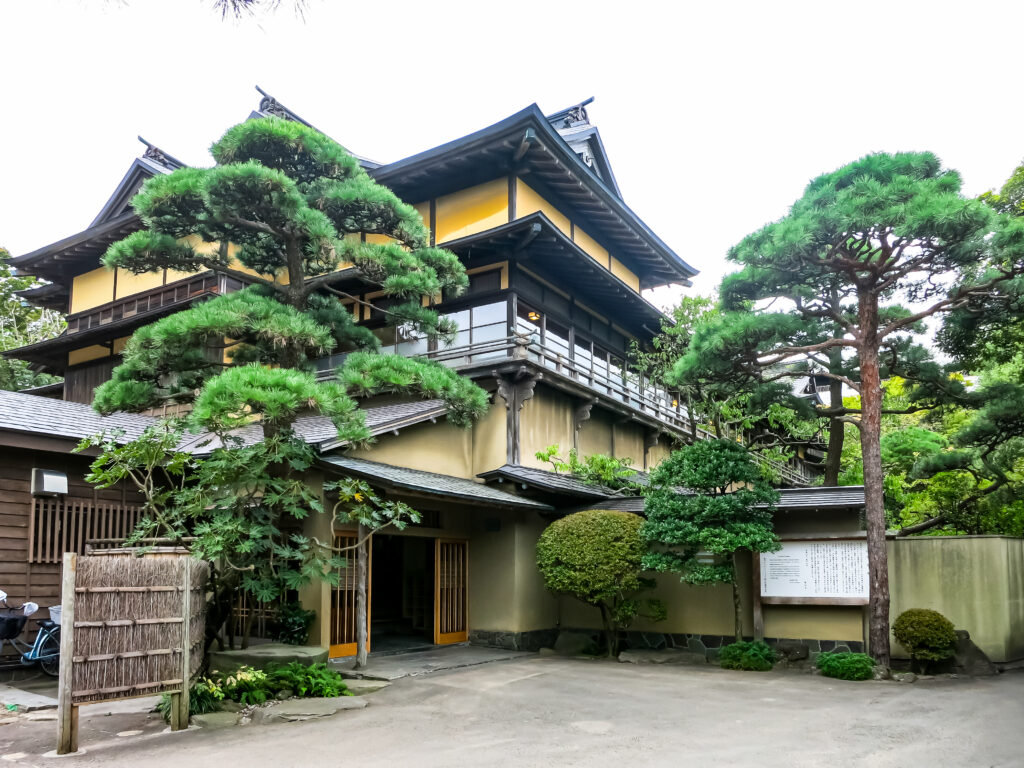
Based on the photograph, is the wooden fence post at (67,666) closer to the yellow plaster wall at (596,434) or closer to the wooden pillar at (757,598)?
the wooden pillar at (757,598)

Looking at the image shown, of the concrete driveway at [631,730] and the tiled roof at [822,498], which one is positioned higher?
the tiled roof at [822,498]

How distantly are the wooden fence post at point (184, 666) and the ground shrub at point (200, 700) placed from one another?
28 centimetres

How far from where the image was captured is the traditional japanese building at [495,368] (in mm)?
13664

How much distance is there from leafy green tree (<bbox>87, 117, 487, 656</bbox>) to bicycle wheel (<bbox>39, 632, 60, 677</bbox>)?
7.68ft

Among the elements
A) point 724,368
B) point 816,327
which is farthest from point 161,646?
point 816,327

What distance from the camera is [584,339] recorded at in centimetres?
1988

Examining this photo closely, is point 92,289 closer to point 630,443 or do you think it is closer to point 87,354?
point 87,354

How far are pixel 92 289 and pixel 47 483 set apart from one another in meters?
12.7

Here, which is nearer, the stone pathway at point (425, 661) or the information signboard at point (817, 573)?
the stone pathway at point (425, 661)

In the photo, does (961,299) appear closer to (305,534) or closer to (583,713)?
(583,713)

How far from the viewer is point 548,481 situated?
1480 cm

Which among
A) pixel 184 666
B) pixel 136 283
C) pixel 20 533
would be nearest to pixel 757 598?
pixel 184 666

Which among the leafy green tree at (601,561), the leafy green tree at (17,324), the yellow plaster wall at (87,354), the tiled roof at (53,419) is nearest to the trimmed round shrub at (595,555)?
the leafy green tree at (601,561)

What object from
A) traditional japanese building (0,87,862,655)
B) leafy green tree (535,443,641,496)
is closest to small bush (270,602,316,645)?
traditional japanese building (0,87,862,655)
